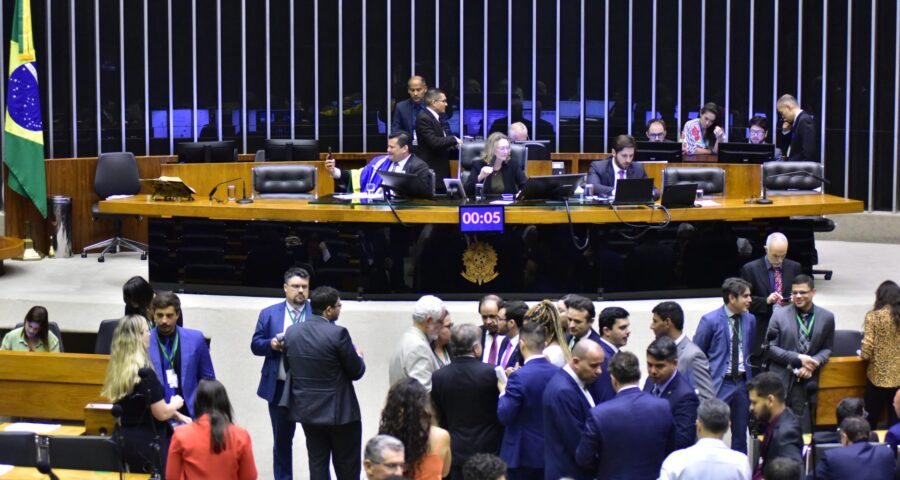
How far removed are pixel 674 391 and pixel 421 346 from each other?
133 cm

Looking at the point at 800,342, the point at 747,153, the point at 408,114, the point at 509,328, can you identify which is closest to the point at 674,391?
the point at 509,328

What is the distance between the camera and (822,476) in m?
6.53

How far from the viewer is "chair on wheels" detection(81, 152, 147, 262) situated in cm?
1349

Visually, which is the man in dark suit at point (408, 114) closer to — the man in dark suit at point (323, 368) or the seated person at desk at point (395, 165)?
the seated person at desk at point (395, 165)

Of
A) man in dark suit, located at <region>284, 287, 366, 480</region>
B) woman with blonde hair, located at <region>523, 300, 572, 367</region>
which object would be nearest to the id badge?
A: man in dark suit, located at <region>284, 287, 366, 480</region>

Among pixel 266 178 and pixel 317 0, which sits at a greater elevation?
pixel 317 0

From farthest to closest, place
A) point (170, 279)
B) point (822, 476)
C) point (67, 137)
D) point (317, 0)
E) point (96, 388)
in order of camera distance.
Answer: point (317, 0), point (67, 137), point (170, 279), point (96, 388), point (822, 476)

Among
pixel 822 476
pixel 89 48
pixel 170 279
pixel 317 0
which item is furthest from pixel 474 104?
pixel 822 476

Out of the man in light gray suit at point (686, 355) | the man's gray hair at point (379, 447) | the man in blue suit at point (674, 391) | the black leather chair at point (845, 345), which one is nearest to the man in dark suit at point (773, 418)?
the man in blue suit at point (674, 391)

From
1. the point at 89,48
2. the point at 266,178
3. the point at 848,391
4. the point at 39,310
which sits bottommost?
the point at 848,391

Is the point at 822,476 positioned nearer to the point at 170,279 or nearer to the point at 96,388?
the point at 96,388

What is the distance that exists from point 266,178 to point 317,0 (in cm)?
493

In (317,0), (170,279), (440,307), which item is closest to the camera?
(440,307)

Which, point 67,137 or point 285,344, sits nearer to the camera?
point 285,344
